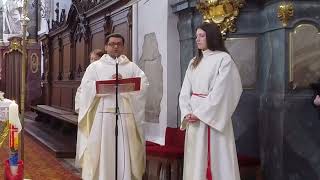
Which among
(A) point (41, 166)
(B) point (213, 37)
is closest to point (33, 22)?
(A) point (41, 166)

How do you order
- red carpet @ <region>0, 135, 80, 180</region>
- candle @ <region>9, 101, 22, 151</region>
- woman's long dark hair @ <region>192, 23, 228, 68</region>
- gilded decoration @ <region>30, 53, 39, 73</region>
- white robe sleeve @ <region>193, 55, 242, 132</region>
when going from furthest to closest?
gilded decoration @ <region>30, 53, 39, 73</region> < red carpet @ <region>0, 135, 80, 180</region> < candle @ <region>9, 101, 22, 151</region> < woman's long dark hair @ <region>192, 23, 228, 68</region> < white robe sleeve @ <region>193, 55, 242, 132</region>

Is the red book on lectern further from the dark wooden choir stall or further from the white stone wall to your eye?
the dark wooden choir stall

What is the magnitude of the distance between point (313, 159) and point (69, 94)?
7813 millimetres

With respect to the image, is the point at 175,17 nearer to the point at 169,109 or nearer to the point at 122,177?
the point at 169,109

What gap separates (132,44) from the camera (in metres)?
8.22

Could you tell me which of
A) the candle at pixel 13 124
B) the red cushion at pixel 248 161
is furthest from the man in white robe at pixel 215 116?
the candle at pixel 13 124

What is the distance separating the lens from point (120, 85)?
525 cm

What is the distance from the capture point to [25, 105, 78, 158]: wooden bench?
9322mm

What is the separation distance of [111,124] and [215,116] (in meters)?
1.46

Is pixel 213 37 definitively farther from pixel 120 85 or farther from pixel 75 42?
pixel 75 42

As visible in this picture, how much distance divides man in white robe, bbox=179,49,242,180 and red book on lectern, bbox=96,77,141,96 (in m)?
0.78

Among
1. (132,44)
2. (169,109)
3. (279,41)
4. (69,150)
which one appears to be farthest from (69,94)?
(279,41)

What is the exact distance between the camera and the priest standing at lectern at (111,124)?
18.4 ft

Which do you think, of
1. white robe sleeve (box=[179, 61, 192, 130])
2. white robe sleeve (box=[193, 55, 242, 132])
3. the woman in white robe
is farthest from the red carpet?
white robe sleeve (box=[193, 55, 242, 132])
